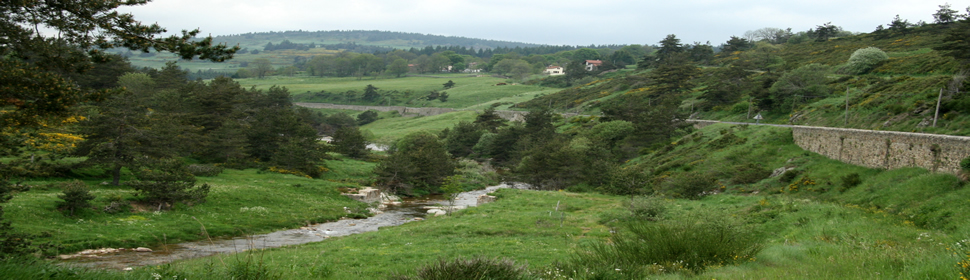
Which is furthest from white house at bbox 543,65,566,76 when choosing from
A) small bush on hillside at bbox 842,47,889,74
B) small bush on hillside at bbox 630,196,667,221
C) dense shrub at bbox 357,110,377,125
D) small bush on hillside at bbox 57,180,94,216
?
small bush on hillside at bbox 57,180,94,216

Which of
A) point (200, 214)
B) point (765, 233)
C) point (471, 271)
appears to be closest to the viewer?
point (471, 271)

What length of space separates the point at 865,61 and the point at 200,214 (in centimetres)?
7838

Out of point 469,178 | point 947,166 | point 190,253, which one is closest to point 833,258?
point 947,166

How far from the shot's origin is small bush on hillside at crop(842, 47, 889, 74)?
67.6 meters

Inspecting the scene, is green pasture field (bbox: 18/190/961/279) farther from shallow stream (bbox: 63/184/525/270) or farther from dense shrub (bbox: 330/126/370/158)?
dense shrub (bbox: 330/126/370/158)

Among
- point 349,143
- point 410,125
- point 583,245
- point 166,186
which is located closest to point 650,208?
point 583,245

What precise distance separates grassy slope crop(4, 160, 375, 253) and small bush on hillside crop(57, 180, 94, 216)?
0.41 m

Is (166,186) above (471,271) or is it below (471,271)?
below

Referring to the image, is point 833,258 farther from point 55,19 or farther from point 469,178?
point 469,178

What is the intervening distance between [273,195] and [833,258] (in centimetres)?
3231

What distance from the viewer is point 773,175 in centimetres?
3394

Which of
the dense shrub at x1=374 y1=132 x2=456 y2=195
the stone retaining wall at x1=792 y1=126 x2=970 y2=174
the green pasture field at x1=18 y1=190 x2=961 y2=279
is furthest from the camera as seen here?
the dense shrub at x1=374 y1=132 x2=456 y2=195

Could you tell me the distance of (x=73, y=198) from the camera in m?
22.7

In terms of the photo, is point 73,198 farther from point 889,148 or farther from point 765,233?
point 889,148
